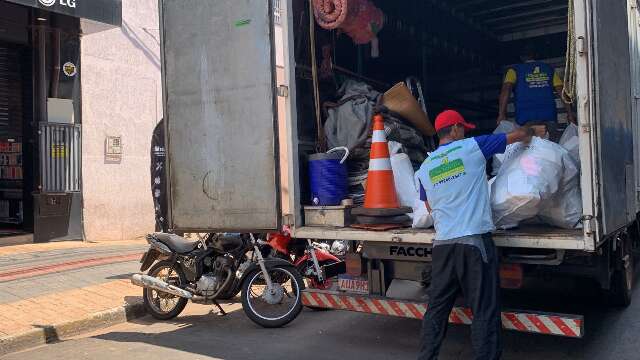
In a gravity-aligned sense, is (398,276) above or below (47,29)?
below

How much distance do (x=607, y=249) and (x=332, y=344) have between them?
→ 239cm

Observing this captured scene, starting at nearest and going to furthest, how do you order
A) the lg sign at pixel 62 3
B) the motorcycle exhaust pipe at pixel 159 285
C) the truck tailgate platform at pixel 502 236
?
1. the truck tailgate platform at pixel 502 236
2. the motorcycle exhaust pipe at pixel 159 285
3. the lg sign at pixel 62 3

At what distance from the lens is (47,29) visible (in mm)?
10508

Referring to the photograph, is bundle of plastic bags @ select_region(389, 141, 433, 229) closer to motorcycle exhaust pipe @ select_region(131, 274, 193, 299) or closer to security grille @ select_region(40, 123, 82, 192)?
motorcycle exhaust pipe @ select_region(131, 274, 193, 299)

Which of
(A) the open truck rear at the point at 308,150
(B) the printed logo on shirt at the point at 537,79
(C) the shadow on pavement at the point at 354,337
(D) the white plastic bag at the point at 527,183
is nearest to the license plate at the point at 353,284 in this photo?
(A) the open truck rear at the point at 308,150

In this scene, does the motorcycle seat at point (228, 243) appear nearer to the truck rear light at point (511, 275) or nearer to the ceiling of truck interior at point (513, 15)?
the truck rear light at point (511, 275)

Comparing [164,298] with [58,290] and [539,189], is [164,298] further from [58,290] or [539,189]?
[539,189]

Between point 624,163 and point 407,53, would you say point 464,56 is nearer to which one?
point 407,53

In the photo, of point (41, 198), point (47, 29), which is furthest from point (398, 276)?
point (47, 29)

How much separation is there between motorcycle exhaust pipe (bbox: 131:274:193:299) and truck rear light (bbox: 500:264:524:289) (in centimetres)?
305

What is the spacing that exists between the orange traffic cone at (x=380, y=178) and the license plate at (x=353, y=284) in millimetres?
619

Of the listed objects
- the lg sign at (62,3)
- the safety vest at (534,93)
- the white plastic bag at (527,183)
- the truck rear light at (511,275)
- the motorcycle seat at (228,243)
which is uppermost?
the lg sign at (62,3)

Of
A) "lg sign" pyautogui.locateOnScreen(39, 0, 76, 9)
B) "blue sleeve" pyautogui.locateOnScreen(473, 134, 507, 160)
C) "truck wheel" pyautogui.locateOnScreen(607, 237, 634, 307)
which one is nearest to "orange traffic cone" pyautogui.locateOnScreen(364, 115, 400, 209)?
"blue sleeve" pyautogui.locateOnScreen(473, 134, 507, 160)

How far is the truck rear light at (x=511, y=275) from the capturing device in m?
4.33
